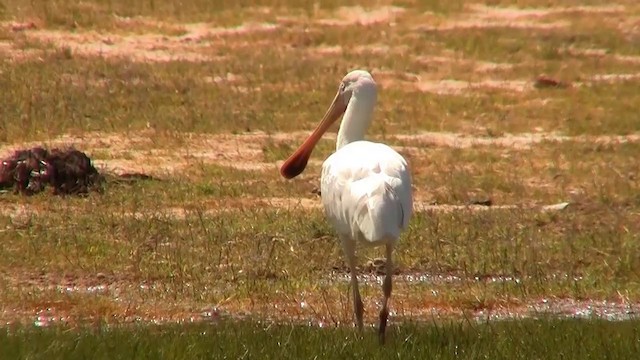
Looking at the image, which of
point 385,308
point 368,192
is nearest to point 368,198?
point 368,192

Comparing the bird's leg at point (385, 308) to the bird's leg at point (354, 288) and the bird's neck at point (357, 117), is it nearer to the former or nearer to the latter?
the bird's leg at point (354, 288)

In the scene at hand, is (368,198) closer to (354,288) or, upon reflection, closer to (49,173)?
(354,288)

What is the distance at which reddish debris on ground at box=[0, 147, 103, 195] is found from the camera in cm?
1319

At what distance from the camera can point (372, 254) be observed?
37.0ft

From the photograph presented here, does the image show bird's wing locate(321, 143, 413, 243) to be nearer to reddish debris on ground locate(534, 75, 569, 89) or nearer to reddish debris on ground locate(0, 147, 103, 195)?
reddish debris on ground locate(0, 147, 103, 195)

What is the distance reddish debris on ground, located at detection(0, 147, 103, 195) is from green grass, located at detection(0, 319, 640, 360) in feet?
17.3

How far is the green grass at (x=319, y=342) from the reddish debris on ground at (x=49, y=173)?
5.29 metres

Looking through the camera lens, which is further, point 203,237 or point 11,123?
point 11,123

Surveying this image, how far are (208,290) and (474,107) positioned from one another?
10174mm

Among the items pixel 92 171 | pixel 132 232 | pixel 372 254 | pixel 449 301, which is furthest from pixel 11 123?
pixel 449 301

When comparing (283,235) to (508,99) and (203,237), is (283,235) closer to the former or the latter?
(203,237)

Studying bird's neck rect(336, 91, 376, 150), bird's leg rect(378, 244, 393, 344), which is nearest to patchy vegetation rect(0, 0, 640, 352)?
bird's leg rect(378, 244, 393, 344)

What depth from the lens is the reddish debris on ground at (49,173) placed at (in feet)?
43.3

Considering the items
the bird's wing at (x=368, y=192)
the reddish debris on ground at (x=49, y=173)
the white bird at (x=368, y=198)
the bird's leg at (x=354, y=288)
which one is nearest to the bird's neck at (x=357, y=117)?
the white bird at (x=368, y=198)
